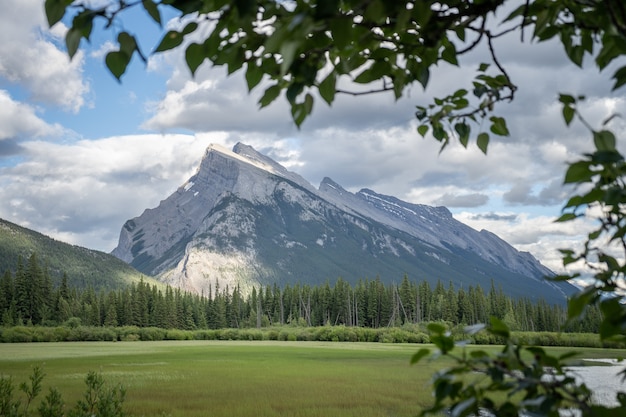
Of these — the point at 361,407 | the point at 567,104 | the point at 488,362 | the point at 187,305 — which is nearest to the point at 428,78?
the point at 567,104

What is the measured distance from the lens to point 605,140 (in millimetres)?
1550

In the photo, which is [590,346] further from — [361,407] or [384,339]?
[361,407]

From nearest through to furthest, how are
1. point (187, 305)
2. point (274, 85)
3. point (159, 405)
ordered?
point (274, 85) → point (159, 405) → point (187, 305)

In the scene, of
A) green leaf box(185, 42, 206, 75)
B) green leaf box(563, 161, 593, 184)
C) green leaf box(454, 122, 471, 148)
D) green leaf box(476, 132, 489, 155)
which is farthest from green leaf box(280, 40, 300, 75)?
green leaf box(454, 122, 471, 148)

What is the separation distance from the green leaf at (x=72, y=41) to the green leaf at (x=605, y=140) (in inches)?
60.2

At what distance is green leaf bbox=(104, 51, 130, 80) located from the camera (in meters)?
1.46

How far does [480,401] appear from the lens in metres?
1.52

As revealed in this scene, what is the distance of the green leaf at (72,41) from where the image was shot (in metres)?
1.39

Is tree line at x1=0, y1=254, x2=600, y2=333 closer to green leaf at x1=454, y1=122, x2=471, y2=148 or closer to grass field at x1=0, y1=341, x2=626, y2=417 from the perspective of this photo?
grass field at x1=0, y1=341, x2=626, y2=417

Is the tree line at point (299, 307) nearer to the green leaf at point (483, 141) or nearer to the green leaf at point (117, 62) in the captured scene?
the green leaf at point (483, 141)

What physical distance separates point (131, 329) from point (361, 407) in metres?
84.6

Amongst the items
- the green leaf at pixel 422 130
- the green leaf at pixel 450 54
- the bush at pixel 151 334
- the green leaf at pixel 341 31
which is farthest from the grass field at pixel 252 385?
the bush at pixel 151 334

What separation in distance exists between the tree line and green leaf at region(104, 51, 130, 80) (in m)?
117

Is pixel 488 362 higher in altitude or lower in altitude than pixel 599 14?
lower
